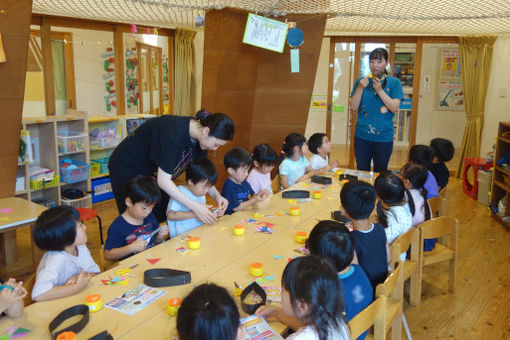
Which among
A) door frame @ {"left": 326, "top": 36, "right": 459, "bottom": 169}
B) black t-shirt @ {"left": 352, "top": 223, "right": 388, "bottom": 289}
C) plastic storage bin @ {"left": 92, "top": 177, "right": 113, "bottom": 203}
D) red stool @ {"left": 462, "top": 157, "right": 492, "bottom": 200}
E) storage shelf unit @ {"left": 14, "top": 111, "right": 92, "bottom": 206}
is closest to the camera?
black t-shirt @ {"left": 352, "top": 223, "right": 388, "bottom": 289}

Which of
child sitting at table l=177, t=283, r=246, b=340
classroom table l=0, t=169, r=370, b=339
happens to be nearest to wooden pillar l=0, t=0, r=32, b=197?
classroom table l=0, t=169, r=370, b=339

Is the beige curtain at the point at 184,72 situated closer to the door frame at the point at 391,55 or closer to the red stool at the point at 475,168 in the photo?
the door frame at the point at 391,55

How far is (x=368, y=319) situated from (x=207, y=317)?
76 centimetres

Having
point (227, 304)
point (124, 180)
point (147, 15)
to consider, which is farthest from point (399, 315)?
point (147, 15)

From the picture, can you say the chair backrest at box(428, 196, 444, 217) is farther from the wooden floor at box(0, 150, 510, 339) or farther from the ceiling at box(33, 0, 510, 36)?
the ceiling at box(33, 0, 510, 36)

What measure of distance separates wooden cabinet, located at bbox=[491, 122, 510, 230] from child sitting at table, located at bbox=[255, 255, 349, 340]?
174 inches

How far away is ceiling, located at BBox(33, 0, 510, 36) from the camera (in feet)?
13.3

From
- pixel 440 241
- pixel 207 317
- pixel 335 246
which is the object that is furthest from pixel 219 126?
pixel 440 241

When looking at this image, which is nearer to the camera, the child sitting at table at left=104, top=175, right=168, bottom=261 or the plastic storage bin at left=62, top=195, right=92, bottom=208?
the child sitting at table at left=104, top=175, right=168, bottom=261

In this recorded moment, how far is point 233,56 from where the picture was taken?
16.4 ft

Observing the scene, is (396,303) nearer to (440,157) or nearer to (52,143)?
(440,157)

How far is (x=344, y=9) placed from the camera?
4418mm

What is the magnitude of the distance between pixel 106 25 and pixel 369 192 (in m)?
5.21

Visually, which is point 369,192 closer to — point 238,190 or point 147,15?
point 238,190
